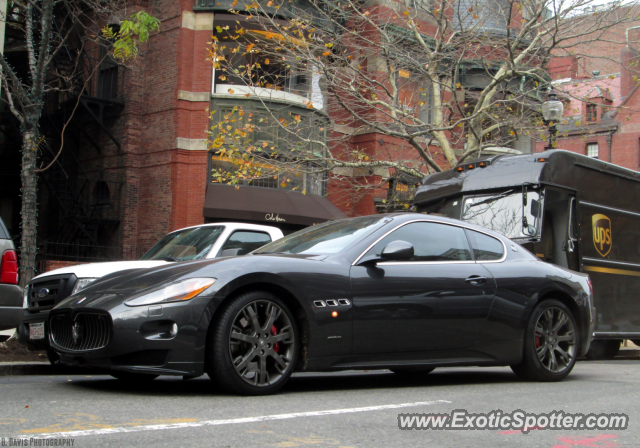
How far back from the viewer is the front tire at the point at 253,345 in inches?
205

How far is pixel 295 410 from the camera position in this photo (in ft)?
15.7

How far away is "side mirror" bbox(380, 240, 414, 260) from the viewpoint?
19.2 feet

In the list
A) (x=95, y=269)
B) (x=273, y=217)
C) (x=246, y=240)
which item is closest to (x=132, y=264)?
(x=95, y=269)

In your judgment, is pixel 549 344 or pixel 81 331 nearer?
pixel 81 331

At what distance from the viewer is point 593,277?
38.0 ft

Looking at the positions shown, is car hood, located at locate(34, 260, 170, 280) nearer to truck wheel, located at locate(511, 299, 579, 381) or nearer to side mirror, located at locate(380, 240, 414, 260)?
side mirror, located at locate(380, 240, 414, 260)

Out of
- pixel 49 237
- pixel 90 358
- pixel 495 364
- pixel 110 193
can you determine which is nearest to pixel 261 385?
pixel 90 358

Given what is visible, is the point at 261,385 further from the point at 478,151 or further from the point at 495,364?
the point at 478,151

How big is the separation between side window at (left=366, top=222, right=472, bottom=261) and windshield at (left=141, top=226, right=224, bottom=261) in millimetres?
3281

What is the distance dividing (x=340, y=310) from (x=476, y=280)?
153 cm

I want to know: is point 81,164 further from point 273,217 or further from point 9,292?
point 9,292

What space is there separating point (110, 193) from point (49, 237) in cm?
396

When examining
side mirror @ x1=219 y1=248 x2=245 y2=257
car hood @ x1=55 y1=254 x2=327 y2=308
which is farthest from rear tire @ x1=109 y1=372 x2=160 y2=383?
side mirror @ x1=219 y1=248 x2=245 y2=257

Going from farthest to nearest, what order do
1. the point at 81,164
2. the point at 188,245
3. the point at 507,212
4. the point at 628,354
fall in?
the point at 81,164, the point at 628,354, the point at 507,212, the point at 188,245
